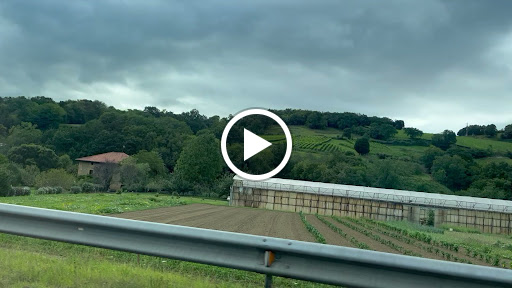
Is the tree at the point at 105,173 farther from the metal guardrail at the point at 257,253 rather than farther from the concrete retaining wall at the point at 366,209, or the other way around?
the metal guardrail at the point at 257,253

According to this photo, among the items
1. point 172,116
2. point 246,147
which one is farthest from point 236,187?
point 246,147

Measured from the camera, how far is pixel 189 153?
38844mm

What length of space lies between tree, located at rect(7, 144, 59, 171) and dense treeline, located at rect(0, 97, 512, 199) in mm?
78

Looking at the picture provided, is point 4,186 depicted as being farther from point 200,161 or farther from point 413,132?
point 413,132

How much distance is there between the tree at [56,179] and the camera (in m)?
34.3

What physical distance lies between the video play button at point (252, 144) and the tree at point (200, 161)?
25.3 m

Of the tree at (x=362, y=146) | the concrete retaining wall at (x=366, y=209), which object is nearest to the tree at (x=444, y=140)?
the tree at (x=362, y=146)

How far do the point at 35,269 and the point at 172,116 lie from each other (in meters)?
30.3

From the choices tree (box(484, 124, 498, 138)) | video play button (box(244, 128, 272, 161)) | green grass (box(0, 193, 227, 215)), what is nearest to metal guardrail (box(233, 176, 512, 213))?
green grass (box(0, 193, 227, 215))

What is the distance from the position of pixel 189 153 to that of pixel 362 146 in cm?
2853

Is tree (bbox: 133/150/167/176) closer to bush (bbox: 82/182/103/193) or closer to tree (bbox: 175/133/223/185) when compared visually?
tree (bbox: 175/133/223/185)

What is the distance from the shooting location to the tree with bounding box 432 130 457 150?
221 feet

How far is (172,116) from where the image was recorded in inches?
1352

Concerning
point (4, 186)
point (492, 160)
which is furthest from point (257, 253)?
point (492, 160)
